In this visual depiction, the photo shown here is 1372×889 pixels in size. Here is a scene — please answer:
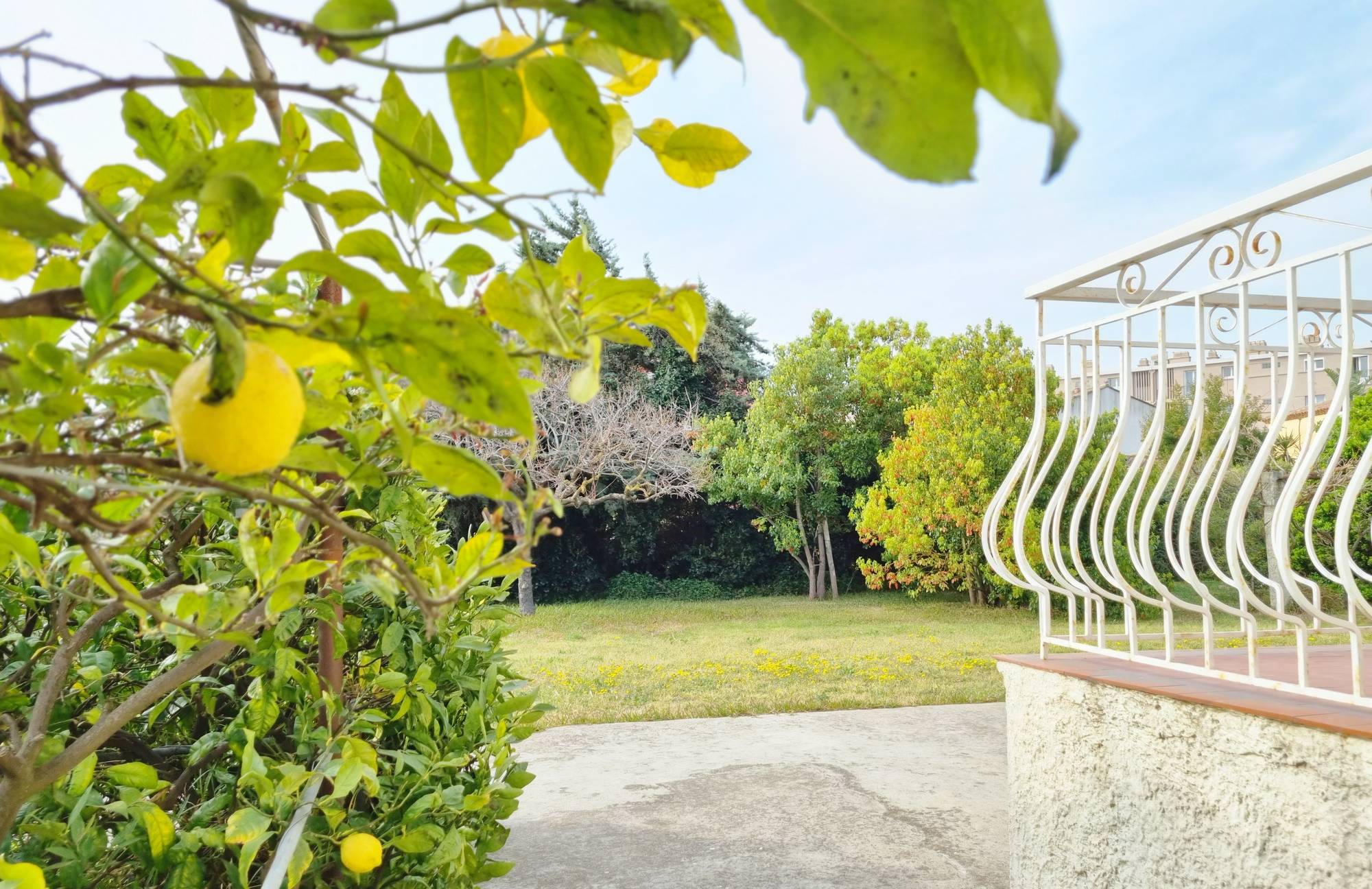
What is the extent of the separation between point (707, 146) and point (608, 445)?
11.7m

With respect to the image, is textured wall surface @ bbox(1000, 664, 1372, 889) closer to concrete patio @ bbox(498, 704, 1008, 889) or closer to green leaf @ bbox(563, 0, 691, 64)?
concrete patio @ bbox(498, 704, 1008, 889)

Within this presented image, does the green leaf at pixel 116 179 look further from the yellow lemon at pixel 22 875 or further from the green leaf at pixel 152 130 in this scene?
the yellow lemon at pixel 22 875

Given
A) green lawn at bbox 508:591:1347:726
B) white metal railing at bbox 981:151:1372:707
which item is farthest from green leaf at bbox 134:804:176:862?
green lawn at bbox 508:591:1347:726

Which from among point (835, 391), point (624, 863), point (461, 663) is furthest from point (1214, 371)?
point (461, 663)

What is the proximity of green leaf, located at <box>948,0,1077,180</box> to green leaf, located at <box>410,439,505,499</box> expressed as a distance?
0.22 m

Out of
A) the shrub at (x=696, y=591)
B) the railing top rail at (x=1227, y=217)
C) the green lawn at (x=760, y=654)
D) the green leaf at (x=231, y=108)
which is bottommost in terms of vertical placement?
the green lawn at (x=760, y=654)

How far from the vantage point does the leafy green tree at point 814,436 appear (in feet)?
41.9

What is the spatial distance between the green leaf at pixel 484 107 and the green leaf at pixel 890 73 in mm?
142

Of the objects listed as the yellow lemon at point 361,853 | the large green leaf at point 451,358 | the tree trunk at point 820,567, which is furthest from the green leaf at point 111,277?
the tree trunk at point 820,567

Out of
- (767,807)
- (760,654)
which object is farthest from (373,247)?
(760,654)

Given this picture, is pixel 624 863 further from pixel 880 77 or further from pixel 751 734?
pixel 880 77

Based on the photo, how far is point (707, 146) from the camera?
44 centimetres

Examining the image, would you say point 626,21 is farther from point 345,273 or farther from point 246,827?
point 246,827

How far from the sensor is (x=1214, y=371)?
1559 centimetres
